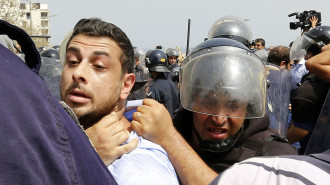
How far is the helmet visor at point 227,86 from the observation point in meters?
2.08

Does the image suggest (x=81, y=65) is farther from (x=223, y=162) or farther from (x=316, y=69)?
(x=316, y=69)

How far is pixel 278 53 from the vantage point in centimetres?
557

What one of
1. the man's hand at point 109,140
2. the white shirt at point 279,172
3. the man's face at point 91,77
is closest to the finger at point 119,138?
the man's hand at point 109,140

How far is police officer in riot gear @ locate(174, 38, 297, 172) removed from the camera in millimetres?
2084

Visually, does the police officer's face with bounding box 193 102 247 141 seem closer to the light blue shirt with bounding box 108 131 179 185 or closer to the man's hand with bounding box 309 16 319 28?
the light blue shirt with bounding box 108 131 179 185

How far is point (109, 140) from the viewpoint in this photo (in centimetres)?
159

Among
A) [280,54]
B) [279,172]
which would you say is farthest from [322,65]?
[280,54]

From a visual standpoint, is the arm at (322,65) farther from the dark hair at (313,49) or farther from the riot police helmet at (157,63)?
the riot police helmet at (157,63)

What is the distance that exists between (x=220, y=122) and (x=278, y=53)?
3.77 meters

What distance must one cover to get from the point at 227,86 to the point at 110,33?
726mm

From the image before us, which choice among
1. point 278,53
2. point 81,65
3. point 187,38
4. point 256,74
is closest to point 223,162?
point 256,74

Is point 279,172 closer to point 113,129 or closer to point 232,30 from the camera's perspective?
point 113,129

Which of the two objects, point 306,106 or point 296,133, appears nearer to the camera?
point 306,106

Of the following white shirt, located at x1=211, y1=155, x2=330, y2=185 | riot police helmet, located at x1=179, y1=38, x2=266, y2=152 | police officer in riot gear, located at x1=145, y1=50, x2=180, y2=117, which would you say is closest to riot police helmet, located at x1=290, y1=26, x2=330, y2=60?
riot police helmet, located at x1=179, y1=38, x2=266, y2=152
